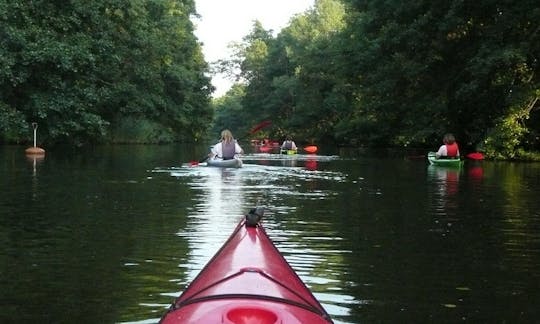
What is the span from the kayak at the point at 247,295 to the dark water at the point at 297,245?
878 millimetres

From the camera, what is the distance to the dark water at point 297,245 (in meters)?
5.65

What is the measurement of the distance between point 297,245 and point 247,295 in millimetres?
4574

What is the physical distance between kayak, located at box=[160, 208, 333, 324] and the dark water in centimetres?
88

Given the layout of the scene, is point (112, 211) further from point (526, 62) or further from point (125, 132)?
point (125, 132)

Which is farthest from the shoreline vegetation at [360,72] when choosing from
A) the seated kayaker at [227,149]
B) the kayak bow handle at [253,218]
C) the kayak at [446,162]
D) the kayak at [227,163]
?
the kayak bow handle at [253,218]

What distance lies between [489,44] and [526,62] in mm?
1782

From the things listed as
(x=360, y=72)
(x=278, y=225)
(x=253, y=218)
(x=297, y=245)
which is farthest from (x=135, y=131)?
(x=253, y=218)

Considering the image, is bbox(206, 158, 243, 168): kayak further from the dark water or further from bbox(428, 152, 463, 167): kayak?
bbox(428, 152, 463, 167): kayak

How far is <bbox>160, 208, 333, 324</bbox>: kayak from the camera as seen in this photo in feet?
11.5

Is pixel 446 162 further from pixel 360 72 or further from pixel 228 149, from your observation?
pixel 360 72

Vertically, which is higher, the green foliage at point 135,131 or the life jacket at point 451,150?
the green foliage at point 135,131

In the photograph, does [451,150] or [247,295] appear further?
[451,150]

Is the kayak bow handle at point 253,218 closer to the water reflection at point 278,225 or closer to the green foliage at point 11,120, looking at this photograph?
the water reflection at point 278,225

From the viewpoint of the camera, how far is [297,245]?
329 inches
